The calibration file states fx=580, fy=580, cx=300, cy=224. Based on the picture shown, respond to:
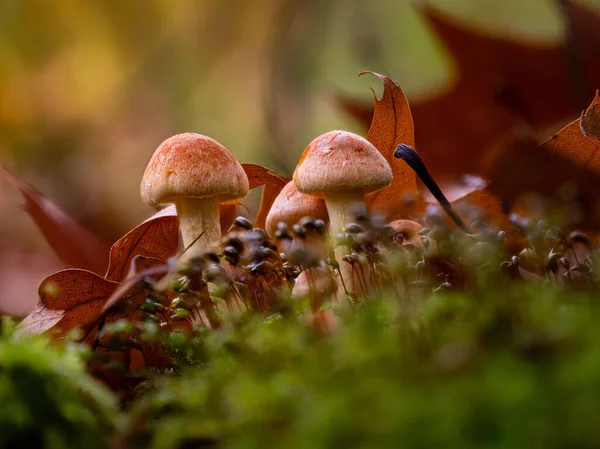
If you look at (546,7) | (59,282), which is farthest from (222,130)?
(59,282)

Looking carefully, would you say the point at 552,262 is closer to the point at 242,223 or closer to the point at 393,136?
the point at 242,223

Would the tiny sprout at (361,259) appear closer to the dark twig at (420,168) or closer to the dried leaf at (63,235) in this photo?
the dark twig at (420,168)

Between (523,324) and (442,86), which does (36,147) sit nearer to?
(442,86)

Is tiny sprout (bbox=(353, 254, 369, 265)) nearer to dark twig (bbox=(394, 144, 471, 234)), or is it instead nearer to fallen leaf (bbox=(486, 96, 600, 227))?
dark twig (bbox=(394, 144, 471, 234))

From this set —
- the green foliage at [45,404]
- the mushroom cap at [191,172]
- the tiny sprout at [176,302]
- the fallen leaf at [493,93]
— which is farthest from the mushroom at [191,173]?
the fallen leaf at [493,93]

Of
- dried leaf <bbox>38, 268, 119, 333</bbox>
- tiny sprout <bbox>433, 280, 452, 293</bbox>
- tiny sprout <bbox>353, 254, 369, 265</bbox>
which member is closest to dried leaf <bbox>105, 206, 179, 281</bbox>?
dried leaf <bbox>38, 268, 119, 333</bbox>

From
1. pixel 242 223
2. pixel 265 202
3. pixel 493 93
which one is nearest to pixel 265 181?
pixel 265 202
